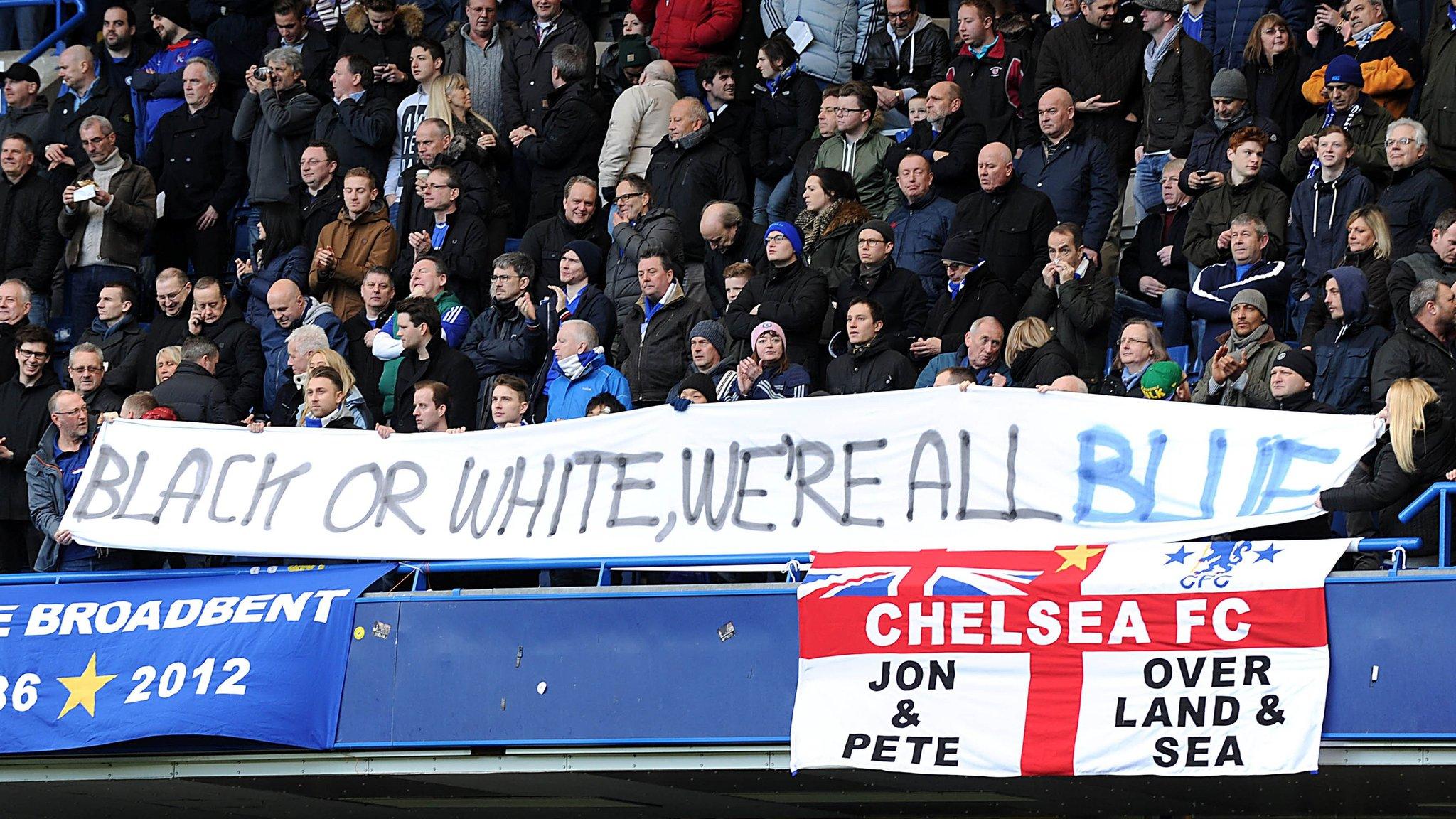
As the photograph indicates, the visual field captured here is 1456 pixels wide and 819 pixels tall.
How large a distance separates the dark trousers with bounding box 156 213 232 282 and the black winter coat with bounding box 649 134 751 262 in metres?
3.47

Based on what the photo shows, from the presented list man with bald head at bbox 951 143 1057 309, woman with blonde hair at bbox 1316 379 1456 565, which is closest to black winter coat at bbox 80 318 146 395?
man with bald head at bbox 951 143 1057 309

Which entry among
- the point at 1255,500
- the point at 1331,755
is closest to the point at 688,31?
the point at 1255,500

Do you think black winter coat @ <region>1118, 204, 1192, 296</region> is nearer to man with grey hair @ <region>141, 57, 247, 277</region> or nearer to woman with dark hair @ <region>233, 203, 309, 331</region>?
woman with dark hair @ <region>233, 203, 309, 331</region>

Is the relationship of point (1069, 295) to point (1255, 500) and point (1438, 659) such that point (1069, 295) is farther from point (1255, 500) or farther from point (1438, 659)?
point (1438, 659)

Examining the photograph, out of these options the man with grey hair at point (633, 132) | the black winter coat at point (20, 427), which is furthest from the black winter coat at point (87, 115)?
the black winter coat at point (20, 427)

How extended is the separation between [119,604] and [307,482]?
110cm

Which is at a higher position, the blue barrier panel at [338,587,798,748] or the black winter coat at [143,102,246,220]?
the black winter coat at [143,102,246,220]

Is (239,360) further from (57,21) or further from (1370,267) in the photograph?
(1370,267)

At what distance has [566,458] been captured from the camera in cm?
1091

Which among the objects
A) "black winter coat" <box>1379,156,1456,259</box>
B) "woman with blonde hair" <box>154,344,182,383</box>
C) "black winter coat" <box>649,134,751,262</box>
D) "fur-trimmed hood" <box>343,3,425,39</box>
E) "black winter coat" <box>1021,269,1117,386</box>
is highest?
"fur-trimmed hood" <box>343,3,425,39</box>

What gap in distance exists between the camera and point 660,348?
12656 millimetres

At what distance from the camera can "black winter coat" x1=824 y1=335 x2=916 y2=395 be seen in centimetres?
1173

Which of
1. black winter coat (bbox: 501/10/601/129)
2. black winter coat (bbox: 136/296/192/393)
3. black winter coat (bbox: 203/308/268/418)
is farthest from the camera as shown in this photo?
black winter coat (bbox: 501/10/601/129)

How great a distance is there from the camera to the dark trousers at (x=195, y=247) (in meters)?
16.0
